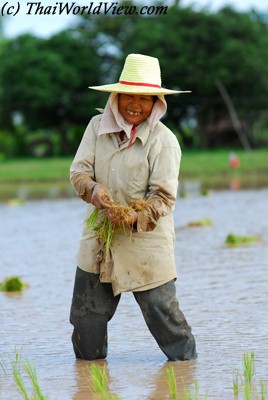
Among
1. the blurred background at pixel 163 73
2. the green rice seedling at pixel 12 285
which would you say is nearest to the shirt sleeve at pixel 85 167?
the green rice seedling at pixel 12 285

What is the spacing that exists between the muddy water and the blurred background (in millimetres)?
34285

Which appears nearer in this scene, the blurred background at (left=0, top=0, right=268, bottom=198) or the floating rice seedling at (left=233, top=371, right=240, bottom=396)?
the floating rice seedling at (left=233, top=371, right=240, bottom=396)

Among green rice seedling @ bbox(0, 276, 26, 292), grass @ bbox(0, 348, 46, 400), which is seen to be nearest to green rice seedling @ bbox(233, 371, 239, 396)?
grass @ bbox(0, 348, 46, 400)

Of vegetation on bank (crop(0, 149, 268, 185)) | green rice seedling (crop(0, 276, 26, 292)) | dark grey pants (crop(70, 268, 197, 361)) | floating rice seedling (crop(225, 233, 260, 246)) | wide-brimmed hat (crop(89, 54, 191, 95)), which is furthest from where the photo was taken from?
vegetation on bank (crop(0, 149, 268, 185))

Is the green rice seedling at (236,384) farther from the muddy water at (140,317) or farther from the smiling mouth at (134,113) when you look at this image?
the smiling mouth at (134,113)

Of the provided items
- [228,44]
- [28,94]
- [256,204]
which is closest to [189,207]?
[256,204]

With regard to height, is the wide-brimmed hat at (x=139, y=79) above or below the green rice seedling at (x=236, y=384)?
above

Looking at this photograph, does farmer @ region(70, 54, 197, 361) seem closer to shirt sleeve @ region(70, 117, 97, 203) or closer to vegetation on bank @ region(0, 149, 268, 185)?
shirt sleeve @ region(70, 117, 97, 203)

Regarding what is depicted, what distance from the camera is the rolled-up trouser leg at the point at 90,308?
21.2ft

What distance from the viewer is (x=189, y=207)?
707 inches

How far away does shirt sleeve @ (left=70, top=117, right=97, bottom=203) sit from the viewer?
6270 mm

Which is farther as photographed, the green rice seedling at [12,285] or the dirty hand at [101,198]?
the green rice seedling at [12,285]

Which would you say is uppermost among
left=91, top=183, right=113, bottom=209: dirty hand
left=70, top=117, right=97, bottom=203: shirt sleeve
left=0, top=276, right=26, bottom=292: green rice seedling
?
left=70, top=117, right=97, bottom=203: shirt sleeve

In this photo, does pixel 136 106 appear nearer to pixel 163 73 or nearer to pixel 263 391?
pixel 263 391
